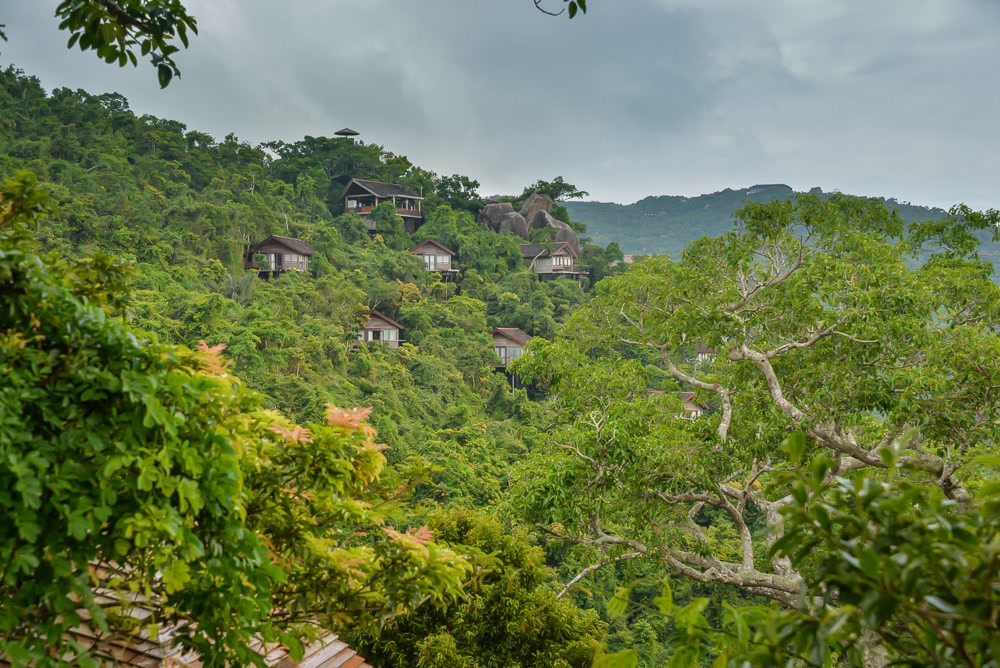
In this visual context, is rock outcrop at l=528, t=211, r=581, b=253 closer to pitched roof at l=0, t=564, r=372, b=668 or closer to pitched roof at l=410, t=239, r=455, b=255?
pitched roof at l=410, t=239, r=455, b=255

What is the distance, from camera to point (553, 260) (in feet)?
92.9

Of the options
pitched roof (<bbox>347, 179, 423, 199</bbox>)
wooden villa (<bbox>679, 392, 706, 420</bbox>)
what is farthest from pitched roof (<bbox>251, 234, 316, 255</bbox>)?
wooden villa (<bbox>679, 392, 706, 420</bbox>)

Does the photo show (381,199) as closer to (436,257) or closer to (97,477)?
(436,257)

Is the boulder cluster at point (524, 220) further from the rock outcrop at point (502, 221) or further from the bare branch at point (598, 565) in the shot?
the bare branch at point (598, 565)

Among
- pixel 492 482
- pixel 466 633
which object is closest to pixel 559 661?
pixel 466 633

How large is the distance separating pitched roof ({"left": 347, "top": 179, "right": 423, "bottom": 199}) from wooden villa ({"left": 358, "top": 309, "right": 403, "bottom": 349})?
334 inches

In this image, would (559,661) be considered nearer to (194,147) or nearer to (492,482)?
(492,482)

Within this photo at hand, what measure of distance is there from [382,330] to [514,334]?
4266mm

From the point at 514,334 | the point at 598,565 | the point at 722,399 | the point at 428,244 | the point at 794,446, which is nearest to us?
the point at 794,446

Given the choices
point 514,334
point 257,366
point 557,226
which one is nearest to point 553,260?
point 557,226

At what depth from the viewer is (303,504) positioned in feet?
8.39

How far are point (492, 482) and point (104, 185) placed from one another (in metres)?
12.6

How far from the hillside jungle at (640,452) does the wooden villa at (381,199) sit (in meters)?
11.0

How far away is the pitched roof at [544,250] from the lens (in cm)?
2830
